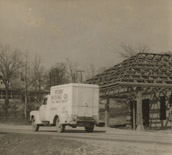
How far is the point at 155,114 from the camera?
28.6 metres

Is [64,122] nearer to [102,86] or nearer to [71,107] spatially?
[71,107]

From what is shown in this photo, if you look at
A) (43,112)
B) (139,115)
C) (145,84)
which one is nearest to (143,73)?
(145,84)

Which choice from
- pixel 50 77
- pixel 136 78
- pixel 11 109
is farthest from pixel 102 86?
pixel 50 77

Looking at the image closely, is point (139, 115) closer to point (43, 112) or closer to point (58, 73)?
point (43, 112)

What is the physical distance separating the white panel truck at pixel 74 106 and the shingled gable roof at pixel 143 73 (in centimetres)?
252

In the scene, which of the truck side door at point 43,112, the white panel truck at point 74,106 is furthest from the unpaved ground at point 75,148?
the truck side door at point 43,112

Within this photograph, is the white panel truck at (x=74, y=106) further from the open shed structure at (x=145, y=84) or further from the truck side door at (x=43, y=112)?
the open shed structure at (x=145, y=84)

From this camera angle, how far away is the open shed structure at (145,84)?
78.5ft

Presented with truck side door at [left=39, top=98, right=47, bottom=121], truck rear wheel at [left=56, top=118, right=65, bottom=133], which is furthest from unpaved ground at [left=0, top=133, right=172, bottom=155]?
truck side door at [left=39, top=98, right=47, bottom=121]

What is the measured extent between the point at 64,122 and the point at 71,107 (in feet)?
3.56

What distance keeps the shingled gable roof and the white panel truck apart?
2523 millimetres

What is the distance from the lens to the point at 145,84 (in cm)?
2352

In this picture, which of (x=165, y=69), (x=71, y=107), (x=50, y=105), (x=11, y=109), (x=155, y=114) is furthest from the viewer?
(x=11, y=109)

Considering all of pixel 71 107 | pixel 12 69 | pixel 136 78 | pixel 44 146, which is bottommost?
pixel 44 146
